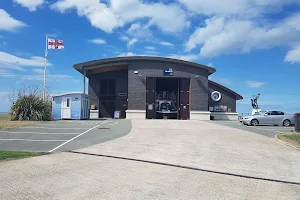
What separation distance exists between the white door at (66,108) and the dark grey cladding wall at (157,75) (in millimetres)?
8362

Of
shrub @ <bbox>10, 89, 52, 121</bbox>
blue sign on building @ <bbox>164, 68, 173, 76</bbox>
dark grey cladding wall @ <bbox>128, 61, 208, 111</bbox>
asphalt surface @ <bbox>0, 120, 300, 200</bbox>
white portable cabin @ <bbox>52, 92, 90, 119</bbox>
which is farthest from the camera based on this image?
blue sign on building @ <bbox>164, 68, 173, 76</bbox>

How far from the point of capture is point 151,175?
250 inches

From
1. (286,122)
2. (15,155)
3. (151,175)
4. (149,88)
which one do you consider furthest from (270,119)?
(15,155)

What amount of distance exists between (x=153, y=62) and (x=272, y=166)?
91.8 feet

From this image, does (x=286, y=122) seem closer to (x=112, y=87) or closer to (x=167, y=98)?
(x=167, y=98)

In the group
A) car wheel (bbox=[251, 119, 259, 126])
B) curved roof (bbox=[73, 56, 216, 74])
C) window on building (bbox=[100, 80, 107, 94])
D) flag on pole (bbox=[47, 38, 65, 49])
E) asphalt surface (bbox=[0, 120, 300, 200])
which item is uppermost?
flag on pole (bbox=[47, 38, 65, 49])

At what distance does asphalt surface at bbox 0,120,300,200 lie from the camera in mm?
5043

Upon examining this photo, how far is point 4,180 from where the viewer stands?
5.42 metres

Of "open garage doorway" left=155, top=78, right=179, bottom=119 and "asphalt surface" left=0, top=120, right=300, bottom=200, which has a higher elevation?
"open garage doorway" left=155, top=78, right=179, bottom=119

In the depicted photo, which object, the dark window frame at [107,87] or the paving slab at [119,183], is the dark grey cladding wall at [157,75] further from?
the paving slab at [119,183]

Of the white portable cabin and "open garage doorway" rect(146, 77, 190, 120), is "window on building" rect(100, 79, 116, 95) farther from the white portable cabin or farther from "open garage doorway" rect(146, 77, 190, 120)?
the white portable cabin

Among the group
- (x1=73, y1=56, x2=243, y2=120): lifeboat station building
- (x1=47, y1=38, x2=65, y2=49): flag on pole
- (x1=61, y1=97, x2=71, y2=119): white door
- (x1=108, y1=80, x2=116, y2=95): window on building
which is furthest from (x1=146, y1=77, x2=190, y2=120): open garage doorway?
(x1=47, y1=38, x2=65, y2=49): flag on pole

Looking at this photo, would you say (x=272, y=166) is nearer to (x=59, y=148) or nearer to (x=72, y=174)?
(x=72, y=174)

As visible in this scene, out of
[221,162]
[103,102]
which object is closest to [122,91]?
[103,102]
